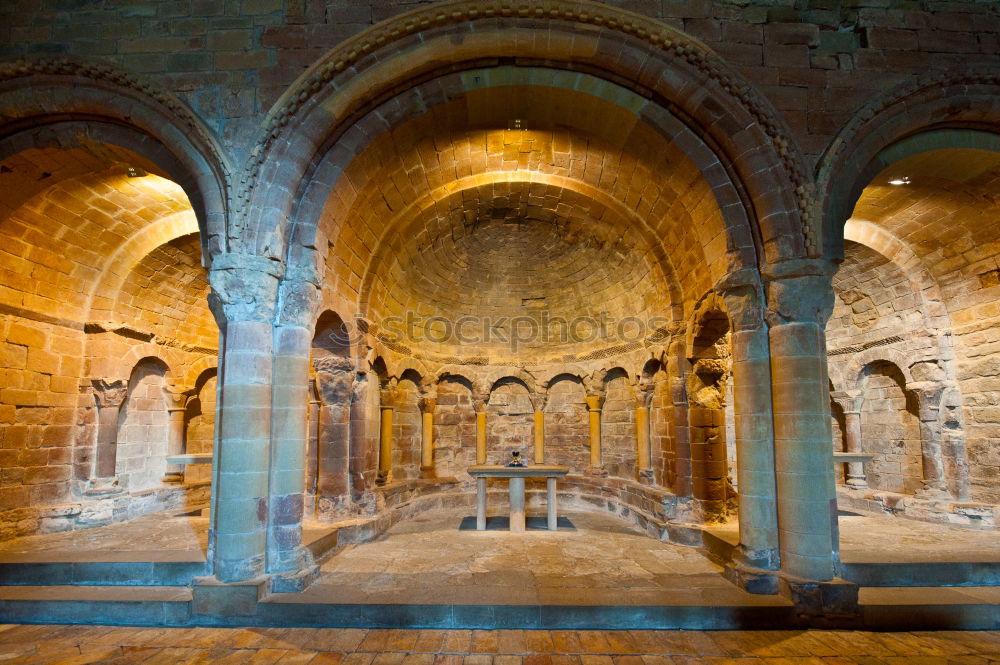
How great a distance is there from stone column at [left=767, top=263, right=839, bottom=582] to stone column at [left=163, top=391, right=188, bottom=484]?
1014 cm

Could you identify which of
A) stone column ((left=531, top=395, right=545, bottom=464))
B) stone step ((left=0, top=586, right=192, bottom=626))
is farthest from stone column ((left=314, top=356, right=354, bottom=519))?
stone column ((left=531, top=395, right=545, bottom=464))

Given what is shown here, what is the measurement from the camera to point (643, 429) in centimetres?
1037

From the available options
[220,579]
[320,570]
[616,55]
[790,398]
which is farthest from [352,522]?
[616,55]

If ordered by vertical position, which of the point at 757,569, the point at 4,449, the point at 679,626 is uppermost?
the point at 4,449

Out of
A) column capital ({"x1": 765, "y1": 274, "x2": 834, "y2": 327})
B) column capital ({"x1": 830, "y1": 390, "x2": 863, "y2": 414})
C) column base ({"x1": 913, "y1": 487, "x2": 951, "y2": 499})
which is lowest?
column base ({"x1": 913, "y1": 487, "x2": 951, "y2": 499})

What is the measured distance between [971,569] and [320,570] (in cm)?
704

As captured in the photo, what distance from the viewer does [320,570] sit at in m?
6.36

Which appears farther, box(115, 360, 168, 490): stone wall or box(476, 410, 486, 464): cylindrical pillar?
box(476, 410, 486, 464): cylindrical pillar

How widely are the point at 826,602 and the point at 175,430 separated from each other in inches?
419

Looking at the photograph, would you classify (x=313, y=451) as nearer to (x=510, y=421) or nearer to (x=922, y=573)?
(x=510, y=421)

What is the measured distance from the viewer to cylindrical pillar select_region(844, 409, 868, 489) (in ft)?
34.0

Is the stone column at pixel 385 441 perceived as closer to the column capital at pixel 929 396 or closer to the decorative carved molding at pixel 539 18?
the decorative carved molding at pixel 539 18

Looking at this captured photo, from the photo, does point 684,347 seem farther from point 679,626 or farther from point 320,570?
point 320,570

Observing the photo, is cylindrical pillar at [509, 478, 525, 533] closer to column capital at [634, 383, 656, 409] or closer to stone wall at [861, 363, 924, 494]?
column capital at [634, 383, 656, 409]
